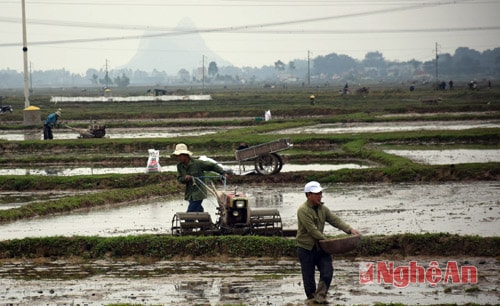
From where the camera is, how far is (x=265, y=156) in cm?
2658

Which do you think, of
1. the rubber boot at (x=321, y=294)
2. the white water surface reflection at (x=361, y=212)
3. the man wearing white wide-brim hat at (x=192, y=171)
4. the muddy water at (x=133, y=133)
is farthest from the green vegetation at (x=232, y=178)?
the rubber boot at (x=321, y=294)

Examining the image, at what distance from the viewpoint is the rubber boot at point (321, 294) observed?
36.1 ft

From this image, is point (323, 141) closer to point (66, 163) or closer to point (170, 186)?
point (66, 163)

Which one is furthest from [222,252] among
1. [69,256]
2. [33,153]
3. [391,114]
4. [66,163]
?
[391,114]

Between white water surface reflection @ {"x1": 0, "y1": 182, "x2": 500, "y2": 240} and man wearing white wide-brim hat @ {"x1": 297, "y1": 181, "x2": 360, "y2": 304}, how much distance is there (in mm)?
5008

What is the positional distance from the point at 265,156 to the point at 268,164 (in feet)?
0.94

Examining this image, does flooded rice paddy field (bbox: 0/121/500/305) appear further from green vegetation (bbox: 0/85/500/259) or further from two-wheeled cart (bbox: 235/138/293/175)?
two-wheeled cart (bbox: 235/138/293/175)

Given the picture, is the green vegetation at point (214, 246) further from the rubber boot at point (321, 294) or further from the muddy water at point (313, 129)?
the muddy water at point (313, 129)

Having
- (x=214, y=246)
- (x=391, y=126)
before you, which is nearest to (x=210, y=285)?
(x=214, y=246)

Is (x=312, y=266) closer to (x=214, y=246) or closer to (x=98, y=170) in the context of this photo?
(x=214, y=246)

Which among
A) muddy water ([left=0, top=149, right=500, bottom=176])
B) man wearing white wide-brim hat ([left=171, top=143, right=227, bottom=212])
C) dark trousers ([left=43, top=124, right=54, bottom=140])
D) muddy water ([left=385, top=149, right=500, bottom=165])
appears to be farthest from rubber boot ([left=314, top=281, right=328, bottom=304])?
dark trousers ([left=43, top=124, right=54, bottom=140])

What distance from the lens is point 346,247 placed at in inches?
442

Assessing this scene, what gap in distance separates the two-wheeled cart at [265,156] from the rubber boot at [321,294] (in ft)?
48.4

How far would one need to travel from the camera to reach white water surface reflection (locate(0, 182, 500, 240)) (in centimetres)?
1720
